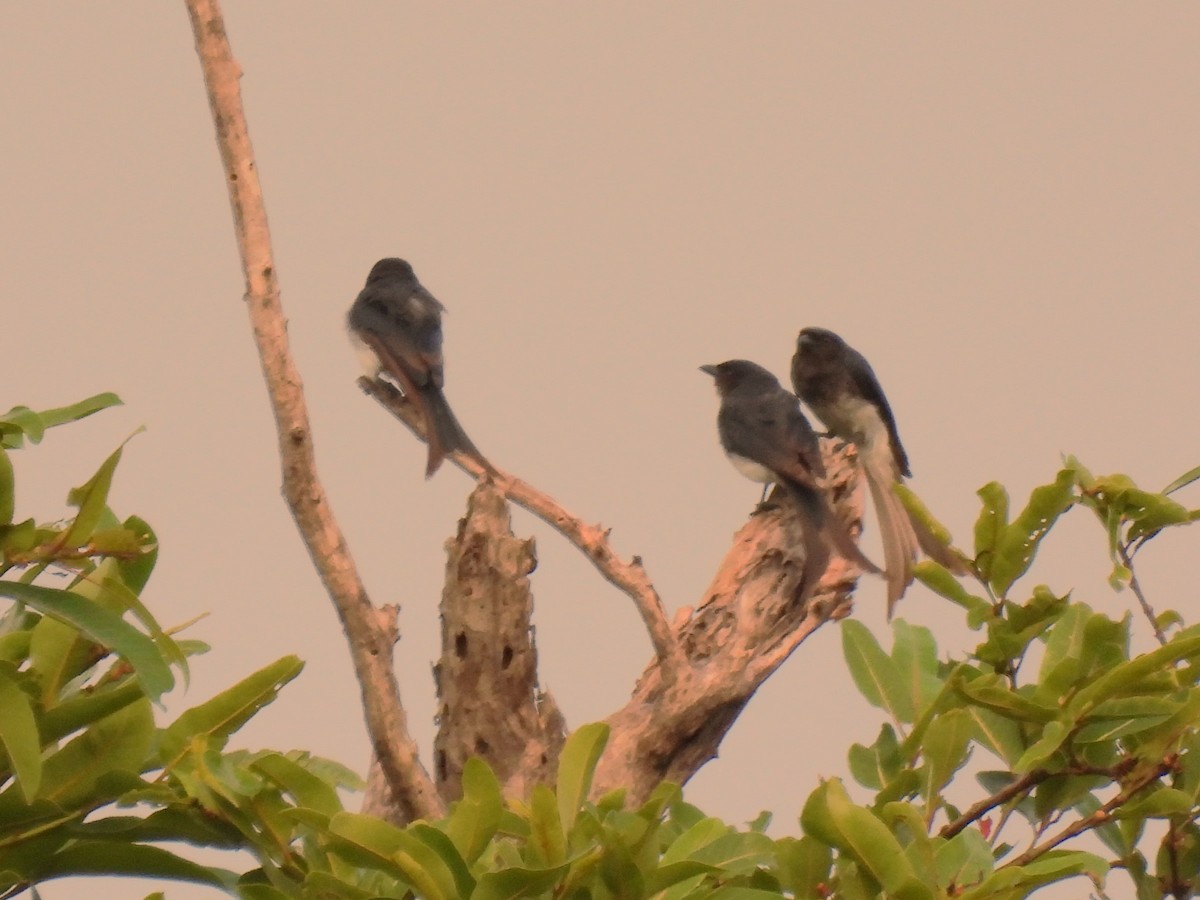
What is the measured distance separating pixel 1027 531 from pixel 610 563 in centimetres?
137

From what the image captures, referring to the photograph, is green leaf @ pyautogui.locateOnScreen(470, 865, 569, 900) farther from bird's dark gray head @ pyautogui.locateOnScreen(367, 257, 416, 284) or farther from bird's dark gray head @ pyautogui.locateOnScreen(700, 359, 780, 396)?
bird's dark gray head @ pyautogui.locateOnScreen(367, 257, 416, 284)

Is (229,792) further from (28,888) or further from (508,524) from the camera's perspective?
(508,524)

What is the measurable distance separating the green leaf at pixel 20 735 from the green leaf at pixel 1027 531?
2.80ft

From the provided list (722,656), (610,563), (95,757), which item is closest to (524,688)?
(610,563)

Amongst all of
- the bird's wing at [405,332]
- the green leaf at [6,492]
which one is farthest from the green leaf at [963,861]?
the bird's wing at [405,332]

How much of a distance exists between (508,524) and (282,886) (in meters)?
1.31

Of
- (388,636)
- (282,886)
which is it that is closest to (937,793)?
(282,886)

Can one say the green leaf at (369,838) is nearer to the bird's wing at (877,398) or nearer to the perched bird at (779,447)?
the perched bird at (779,447)

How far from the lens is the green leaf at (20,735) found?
1.08 meters

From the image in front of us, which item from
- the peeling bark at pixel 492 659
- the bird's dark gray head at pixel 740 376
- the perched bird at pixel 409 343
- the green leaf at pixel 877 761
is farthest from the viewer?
the bird's dark gray head at pixel 740 376

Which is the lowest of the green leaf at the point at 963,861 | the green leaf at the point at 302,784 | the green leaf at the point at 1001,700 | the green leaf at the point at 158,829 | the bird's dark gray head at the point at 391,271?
the green leaf at the point at 963,861

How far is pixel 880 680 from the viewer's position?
147cm

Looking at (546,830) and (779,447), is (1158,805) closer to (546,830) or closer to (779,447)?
(546,830)

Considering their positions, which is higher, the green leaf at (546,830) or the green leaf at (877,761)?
the green leaf at (877,761)
